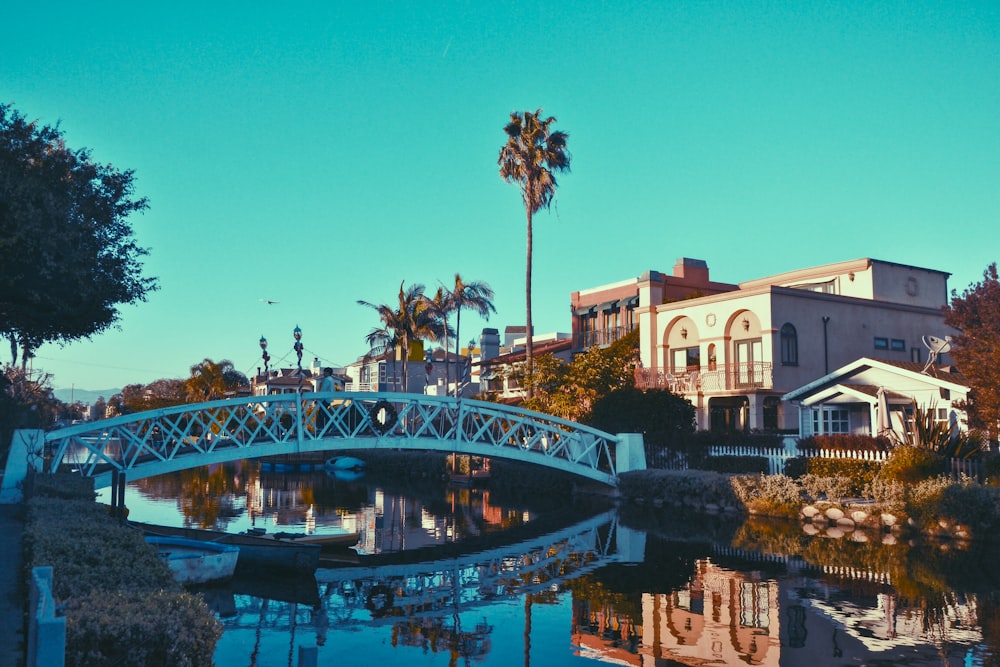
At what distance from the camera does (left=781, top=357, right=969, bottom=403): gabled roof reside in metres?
31.1

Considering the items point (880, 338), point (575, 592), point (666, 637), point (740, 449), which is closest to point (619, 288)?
point (880, 338)

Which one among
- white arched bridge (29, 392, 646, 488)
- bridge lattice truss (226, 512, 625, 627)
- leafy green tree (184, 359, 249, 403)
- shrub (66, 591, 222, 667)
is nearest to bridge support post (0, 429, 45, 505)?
white arched bridge (29, 392, 646, 488)

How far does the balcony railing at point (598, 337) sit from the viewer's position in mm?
51469

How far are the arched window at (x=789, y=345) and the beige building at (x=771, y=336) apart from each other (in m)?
0.05

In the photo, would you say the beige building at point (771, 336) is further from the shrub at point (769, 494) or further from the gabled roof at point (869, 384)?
the shrub at point (769, 494)

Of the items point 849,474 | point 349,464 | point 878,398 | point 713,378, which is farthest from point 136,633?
point 349,464

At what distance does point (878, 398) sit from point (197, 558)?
77.0 feet

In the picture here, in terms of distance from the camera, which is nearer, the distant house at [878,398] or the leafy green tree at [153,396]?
the distant house at [878,398]

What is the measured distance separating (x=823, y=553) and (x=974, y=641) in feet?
28.1

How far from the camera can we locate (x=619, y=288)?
53875 millimetres

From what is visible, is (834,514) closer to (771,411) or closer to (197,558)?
(771,411)

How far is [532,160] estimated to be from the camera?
147ft

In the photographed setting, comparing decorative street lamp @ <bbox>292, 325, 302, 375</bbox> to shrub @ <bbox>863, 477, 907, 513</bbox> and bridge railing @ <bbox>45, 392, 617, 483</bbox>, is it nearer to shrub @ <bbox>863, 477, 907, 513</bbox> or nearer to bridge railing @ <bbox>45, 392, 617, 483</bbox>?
bridge railing @ <bbox>45, 392, 617, 483</bbox>

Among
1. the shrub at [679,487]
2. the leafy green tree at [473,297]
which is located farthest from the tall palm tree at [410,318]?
the shrub at [679,487]
